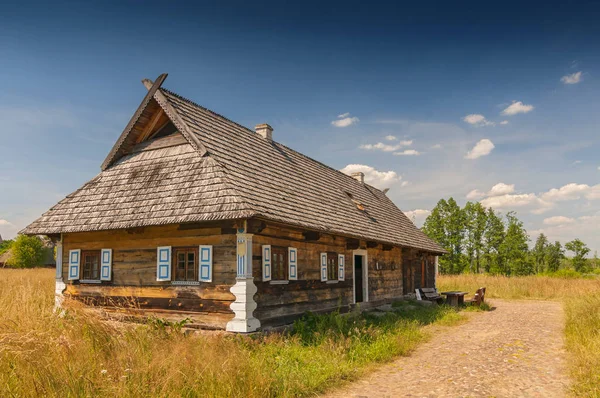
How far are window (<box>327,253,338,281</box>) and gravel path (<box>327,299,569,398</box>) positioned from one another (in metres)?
3.15

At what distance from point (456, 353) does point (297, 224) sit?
4408mm

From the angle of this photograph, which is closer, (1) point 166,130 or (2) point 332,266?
(1) point 166,130

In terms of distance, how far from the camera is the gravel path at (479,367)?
7.11 m

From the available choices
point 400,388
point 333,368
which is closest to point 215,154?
point 333,368

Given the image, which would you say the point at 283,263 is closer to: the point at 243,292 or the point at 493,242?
the point at 243,292

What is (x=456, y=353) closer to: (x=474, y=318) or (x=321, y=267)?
(x=321, y=267)

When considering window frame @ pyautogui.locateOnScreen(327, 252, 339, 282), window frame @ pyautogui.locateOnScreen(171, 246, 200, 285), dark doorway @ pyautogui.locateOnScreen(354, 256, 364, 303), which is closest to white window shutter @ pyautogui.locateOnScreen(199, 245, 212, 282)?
window frame @ pyautogui.locateOnScreen(171, 246, 200, 285)

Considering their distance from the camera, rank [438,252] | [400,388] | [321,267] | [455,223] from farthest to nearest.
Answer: [455,223]
[438,252]
[321,267]
[400,388]

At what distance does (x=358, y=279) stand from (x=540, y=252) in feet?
172

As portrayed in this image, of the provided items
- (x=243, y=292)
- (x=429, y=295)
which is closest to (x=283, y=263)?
(x=243, y=292)

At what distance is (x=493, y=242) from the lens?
46.8 meters

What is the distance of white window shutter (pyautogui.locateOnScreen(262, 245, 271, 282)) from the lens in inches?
397

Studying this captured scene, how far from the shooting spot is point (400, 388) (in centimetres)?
723

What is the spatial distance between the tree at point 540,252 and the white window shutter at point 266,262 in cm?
5687
